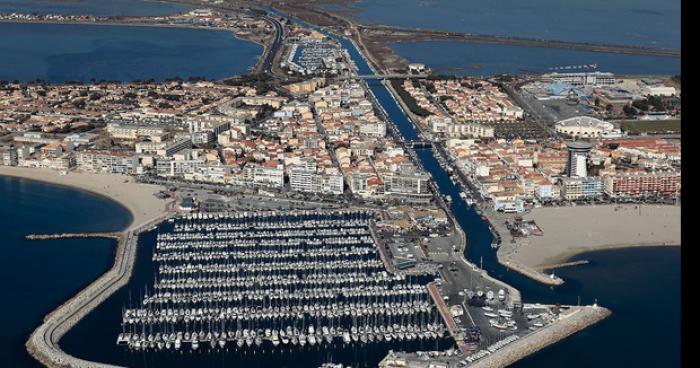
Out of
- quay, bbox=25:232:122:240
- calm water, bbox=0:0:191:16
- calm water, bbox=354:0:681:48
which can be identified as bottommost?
quay, bbox=25:232:122:240

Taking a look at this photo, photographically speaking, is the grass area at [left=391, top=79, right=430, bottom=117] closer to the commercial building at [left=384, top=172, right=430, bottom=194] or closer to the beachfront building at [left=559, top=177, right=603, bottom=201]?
the commercial building at [left=384, top=172, right=430, bottom=194]

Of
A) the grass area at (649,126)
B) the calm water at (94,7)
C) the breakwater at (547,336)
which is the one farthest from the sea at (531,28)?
the breakwater at (547,336)

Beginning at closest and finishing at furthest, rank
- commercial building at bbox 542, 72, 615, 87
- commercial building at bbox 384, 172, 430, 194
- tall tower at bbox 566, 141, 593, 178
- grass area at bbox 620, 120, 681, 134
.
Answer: commercial building at bbox 384, 172, 430, 194 < tall tower at bbox 566, 141, 593, 178 < grass area at bbox 620, 120, 681, 134 < commercial building at bbox 542, 72, 615, 87

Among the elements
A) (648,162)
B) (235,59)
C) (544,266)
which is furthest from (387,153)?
(235,59)

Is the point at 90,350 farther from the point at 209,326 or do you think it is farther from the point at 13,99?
the point at 13,99

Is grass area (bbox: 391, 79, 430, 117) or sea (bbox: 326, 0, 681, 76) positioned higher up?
sea (bbox: 326, 0, 681, 76)

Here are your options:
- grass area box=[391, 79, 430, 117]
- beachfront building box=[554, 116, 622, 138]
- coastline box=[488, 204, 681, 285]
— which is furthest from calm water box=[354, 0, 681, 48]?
coastline box=[488, 204, 681, 285]
